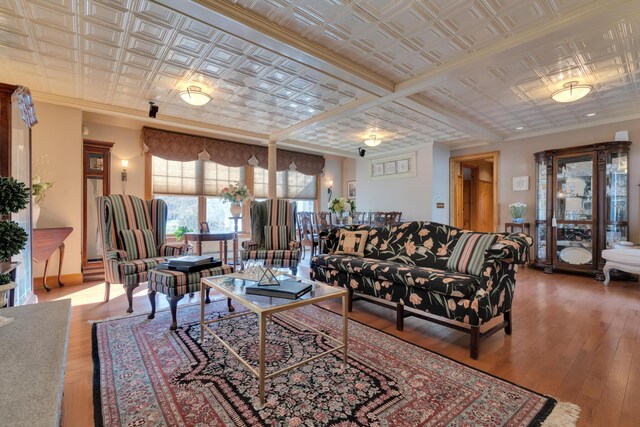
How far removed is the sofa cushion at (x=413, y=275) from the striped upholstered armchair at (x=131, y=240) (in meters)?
1.94

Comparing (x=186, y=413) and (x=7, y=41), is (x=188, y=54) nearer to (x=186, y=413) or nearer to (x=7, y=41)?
(x=7, y=41)

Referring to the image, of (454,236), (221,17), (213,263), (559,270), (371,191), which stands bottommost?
(559,270)

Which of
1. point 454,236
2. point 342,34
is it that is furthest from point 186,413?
point 342,34

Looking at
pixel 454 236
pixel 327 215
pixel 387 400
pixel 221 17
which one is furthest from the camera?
pixel 327 215

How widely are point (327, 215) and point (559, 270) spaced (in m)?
4.27

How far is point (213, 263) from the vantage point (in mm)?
2826

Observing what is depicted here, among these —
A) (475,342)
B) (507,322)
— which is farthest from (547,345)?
(475,342)

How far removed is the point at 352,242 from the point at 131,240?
8.26 ft

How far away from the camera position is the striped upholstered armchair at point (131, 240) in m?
3.00

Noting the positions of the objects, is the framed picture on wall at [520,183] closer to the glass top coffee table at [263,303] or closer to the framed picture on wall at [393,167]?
the framed picture on wall at [393,167]

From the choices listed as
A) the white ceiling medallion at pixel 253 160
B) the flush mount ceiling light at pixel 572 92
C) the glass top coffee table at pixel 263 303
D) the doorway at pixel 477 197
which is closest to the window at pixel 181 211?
the white ceiling medallion at pixel 253 160

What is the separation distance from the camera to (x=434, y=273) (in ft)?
8.00

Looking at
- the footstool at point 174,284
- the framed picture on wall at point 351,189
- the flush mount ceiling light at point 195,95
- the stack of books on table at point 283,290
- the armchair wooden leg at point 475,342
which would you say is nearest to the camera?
the stack of books on table at point 283,290

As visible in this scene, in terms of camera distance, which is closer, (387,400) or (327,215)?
(387,400)
